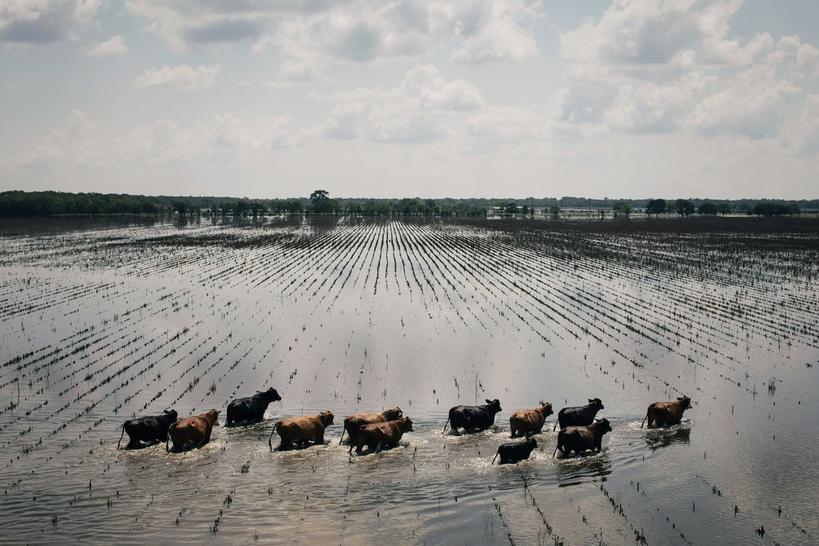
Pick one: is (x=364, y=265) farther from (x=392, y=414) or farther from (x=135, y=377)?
(x=392, y=414)

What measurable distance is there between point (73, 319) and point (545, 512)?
97.1ft

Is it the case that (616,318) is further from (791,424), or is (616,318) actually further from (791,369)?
(791,424)

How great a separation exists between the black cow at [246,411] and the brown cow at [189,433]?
60.4 inches

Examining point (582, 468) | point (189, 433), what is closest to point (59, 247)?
point (189, 433)

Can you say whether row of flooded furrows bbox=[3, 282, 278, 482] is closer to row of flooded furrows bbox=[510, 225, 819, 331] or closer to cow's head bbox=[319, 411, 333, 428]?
cow's head bbox=[319, 411, 333, 428]

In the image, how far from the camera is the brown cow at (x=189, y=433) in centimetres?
1833

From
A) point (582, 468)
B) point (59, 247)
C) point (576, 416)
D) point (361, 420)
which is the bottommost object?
point (582, 468)

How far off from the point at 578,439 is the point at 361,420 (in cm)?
549

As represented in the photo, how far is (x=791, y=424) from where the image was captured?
20.9 metres

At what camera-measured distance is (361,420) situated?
63.1ft

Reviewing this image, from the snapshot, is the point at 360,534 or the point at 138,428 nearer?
the point at 360,534

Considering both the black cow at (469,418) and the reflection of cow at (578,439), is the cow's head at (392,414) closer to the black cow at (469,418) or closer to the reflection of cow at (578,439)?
the black cow at (469,418)

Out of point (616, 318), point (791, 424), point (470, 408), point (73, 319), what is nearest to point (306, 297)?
point (73, 319)

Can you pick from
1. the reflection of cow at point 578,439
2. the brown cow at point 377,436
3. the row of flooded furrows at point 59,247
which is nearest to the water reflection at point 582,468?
the reflection of cow at point 578,439
